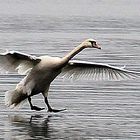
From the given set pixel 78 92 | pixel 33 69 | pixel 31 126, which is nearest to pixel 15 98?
pixel 33 69

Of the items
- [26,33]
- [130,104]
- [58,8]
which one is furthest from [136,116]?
[58,8]

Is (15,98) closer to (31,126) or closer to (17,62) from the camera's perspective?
(17,62)

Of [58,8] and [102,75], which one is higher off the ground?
[102,75]

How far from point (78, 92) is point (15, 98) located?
2650mm

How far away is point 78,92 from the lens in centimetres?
1970

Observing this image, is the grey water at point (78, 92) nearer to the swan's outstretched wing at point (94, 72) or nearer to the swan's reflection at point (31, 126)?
the swan's reflection at point (31, 126)

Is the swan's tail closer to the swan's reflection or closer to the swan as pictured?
the swan

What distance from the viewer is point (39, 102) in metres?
18.3

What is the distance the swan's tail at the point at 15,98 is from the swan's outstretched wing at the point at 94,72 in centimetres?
119

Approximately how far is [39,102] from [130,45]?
1420 centimetres

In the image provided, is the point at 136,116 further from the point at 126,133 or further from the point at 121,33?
the point at 121,33

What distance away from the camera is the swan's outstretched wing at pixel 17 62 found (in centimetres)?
1700

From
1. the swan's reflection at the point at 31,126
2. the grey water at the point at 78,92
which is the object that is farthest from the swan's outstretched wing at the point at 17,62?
the swan's reflection at the point at 31,126

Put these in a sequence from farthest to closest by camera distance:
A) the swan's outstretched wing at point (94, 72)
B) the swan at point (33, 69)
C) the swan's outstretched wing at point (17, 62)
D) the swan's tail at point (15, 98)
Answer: the swan's outstretched wing at point (94, 72)
the swan's tail at point (15, 98)
the swan's outstretched wing at point (17, 62)
the swan at point (33, 69)
